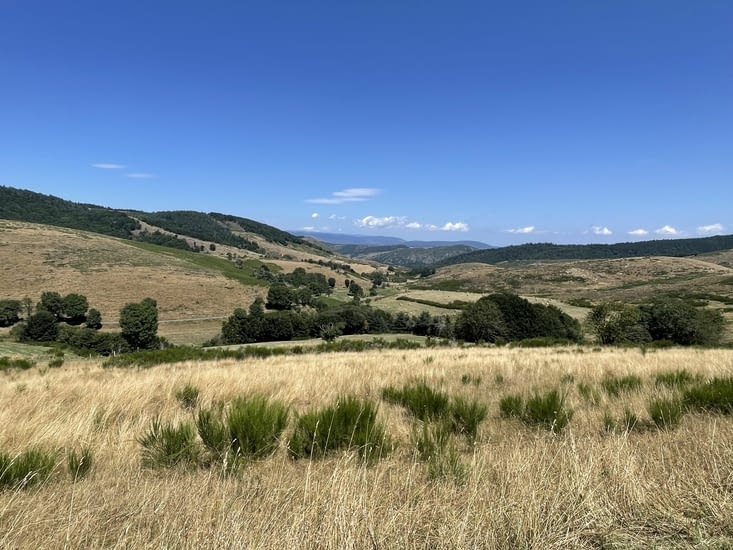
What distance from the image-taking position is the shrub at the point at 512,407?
5.26 m

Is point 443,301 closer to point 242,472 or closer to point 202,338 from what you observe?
point 202,338

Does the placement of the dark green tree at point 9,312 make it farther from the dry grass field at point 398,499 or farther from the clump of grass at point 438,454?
the clump of grass at point 438,454

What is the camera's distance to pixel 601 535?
7.67 ft

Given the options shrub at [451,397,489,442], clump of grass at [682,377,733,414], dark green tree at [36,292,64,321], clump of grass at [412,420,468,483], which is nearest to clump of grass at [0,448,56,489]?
clump of grass at [412,420,468,483]

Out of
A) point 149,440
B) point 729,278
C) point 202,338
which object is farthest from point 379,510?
point 729,278

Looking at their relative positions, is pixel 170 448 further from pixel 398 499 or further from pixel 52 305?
pixel 52 305

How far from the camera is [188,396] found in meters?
6.69

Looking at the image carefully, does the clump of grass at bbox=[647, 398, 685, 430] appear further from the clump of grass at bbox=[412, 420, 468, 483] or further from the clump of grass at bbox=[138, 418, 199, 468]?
the clump of grass at bbox=[138, 418, 199, 468]

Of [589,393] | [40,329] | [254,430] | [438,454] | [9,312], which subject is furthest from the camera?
[9,312]

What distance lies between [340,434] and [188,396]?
12.1ft

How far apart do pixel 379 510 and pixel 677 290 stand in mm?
141705

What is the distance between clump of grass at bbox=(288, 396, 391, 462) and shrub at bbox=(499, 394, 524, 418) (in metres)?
2.02

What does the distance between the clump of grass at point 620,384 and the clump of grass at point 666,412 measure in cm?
129

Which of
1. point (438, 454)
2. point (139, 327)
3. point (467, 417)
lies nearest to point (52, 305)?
point (139, 327)
